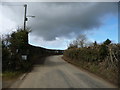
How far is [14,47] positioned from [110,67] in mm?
10471

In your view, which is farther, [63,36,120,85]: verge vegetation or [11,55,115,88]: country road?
[63,36,120,85]: verge vegetation

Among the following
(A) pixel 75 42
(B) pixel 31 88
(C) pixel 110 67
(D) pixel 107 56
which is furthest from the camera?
(A) pixel 75 42

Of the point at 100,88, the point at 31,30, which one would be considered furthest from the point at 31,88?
the point at 31,30

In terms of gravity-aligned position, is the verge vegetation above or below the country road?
above

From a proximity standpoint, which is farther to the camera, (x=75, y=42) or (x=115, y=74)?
(x=75, y=42)

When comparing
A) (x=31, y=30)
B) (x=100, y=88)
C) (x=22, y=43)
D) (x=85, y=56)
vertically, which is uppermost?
(x=31, y=30)

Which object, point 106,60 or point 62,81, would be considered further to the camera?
point 106,60

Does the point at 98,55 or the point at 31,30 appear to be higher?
the point at 31,30

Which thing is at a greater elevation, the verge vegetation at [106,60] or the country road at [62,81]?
the verge vegetation at [106,60]

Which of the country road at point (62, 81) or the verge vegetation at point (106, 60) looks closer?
the country road at point (62, 81)

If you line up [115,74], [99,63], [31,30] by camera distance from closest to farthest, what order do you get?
[115,74]
[99,63]
[31,30]

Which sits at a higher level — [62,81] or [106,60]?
[106,60]

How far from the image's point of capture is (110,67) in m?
12.0

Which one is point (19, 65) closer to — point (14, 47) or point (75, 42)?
point (14, 47)
